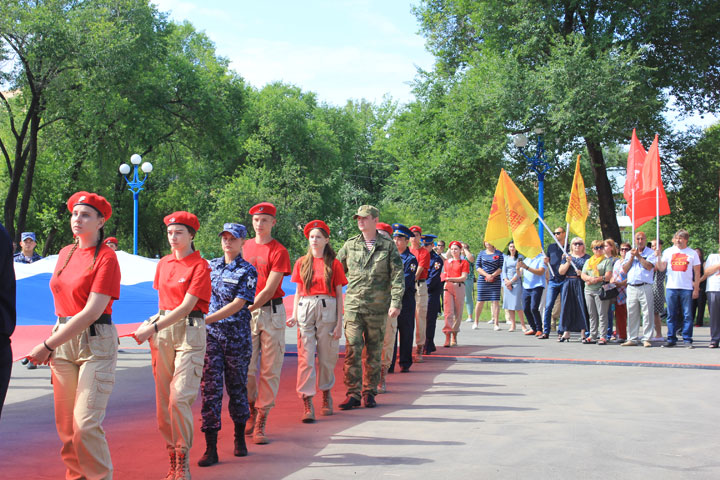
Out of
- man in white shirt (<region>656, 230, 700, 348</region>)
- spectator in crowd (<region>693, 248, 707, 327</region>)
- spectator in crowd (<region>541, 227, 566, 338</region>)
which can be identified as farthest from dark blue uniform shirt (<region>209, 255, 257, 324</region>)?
spectator in crowd (<region>693, 248, 707, 327</region>)

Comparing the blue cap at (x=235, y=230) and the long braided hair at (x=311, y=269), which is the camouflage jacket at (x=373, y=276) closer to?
the long braided hair at (x=311, y=269)

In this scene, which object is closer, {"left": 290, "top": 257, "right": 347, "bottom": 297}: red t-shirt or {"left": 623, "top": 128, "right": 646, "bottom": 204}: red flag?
{"left": 290, "top": 257, "right": 347, "bottom": 297}: red t-shirt

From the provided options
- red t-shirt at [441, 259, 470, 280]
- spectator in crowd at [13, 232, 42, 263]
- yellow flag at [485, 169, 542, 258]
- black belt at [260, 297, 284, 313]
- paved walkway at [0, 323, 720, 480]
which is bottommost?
paved walkway at [0, 323, 720, 480]

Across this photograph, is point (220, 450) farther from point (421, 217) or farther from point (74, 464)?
point (421, 217)

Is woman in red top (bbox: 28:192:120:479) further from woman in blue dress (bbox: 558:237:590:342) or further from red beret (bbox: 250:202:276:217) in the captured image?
woman in blue dress (bbox: 558:237:590:342)

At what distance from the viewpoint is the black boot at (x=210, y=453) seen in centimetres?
605

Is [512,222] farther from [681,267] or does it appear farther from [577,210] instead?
A: [681,267]

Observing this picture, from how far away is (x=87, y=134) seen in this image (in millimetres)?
34594

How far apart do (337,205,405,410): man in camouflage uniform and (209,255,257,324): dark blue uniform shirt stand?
2.37 metres

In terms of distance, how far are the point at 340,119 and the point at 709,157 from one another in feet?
139

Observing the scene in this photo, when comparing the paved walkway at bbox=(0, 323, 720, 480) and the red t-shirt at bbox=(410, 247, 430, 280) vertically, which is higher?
the red t-shirt at bbox=(410, 247, 430, 280)

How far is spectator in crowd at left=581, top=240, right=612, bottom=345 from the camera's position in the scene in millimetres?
15492

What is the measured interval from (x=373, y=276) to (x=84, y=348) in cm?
431

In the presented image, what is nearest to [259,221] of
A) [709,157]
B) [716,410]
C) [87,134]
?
[716,410]
